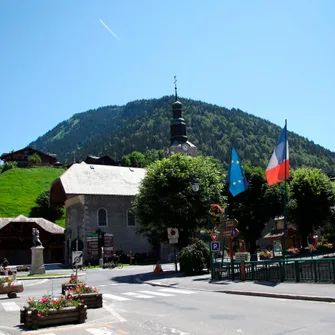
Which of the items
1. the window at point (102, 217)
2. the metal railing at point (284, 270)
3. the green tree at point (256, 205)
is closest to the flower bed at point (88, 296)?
the metal railing at point (284, 270)

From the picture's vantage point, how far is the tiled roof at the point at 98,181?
153ft

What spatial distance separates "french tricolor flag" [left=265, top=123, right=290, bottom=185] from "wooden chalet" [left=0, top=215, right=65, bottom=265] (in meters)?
44.2

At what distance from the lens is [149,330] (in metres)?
9.82

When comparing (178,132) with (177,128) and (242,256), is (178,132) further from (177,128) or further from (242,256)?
(242,256)

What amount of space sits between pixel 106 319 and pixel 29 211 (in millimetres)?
78217

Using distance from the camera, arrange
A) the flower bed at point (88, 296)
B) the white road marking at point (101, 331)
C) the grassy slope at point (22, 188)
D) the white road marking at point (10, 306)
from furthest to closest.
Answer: the grassy slope at point (22, 188) < the white road marking at point (10, 306) < the flower bed at point (88, 296) < the white road marking at point (101, 331)

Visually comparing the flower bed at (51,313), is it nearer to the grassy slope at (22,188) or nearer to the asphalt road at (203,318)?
the asphalt road at (203,318)

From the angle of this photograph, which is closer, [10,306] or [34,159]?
[10,306]

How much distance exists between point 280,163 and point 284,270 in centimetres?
547

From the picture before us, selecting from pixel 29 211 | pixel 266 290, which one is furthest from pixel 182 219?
pixel 29 211

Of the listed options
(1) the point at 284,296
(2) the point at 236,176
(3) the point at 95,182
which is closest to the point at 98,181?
(3) the point at 95,182

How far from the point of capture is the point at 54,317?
10.8m

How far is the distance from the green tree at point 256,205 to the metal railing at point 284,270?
Result: 1026 inches

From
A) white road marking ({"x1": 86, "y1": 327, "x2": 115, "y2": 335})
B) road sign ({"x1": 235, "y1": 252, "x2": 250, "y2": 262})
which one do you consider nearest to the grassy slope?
road sign ({"x1": 235, "y1": 252, "x2": 250, "y2": 262})
